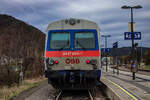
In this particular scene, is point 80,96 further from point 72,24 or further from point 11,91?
point 11,91

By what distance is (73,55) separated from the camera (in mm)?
10516

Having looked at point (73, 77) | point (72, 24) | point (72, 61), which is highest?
point (72, 24)

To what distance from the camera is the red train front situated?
34.0 feet

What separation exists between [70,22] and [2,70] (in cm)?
1009

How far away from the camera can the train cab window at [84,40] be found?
10609mm

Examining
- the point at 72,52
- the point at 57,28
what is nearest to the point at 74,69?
the point at 72,52

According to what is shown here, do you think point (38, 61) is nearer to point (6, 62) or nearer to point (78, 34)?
point (6, 62)

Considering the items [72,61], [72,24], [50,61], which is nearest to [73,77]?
[72,61]

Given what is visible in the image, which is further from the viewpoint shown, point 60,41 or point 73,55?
point 60,41

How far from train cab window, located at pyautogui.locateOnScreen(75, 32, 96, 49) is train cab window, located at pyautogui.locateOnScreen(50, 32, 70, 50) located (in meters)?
0.45

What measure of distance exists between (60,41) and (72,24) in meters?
1.09

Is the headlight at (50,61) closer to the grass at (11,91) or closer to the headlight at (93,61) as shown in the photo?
the headlight at (93,61)

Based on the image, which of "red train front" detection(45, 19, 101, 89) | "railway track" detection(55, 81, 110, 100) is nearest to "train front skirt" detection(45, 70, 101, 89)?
"red train front" detection(45, 19, 101, 89)

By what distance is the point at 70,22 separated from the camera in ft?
36.3
